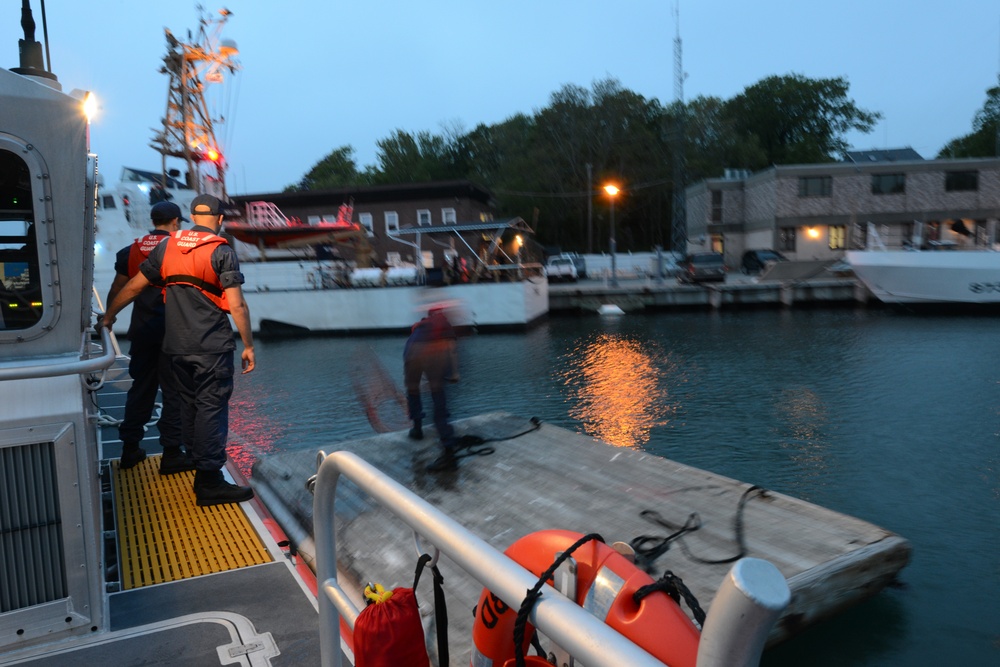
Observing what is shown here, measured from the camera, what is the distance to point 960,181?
3956 cm

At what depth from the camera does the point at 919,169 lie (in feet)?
131

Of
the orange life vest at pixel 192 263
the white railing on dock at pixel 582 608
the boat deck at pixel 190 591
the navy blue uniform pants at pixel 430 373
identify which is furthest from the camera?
the navy blue uniform pants at pixel 430 373

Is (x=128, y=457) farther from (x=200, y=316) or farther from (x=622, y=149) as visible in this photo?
(x=622, y=149)

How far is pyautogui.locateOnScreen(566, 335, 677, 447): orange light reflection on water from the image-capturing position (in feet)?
31.5

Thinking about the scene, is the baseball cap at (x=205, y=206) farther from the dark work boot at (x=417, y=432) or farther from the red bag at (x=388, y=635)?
the red bag at (x=388, y=635)

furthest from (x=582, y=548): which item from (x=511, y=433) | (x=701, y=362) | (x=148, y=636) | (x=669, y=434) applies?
(x=701, y=362)

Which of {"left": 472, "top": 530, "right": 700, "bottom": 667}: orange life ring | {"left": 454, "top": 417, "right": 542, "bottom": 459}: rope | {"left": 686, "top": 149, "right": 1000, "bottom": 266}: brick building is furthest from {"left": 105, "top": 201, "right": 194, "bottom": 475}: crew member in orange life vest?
{"left": 686, "top": 149, "right": 1000, "bottom": 266}: brick building

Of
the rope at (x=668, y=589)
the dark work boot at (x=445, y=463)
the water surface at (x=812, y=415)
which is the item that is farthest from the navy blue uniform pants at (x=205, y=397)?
the rope at (x=668, y=589)

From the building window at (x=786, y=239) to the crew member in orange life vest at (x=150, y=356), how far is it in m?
41.8

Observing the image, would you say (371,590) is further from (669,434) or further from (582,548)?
(669,434)

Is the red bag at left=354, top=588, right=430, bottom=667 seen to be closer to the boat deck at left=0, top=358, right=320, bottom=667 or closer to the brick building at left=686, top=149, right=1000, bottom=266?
the boat deck at left=0, top=358, right=320, bottom=667

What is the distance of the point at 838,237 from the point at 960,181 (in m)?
6.72

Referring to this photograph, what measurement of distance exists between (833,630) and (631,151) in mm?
55585

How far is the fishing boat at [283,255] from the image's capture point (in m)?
23.0
